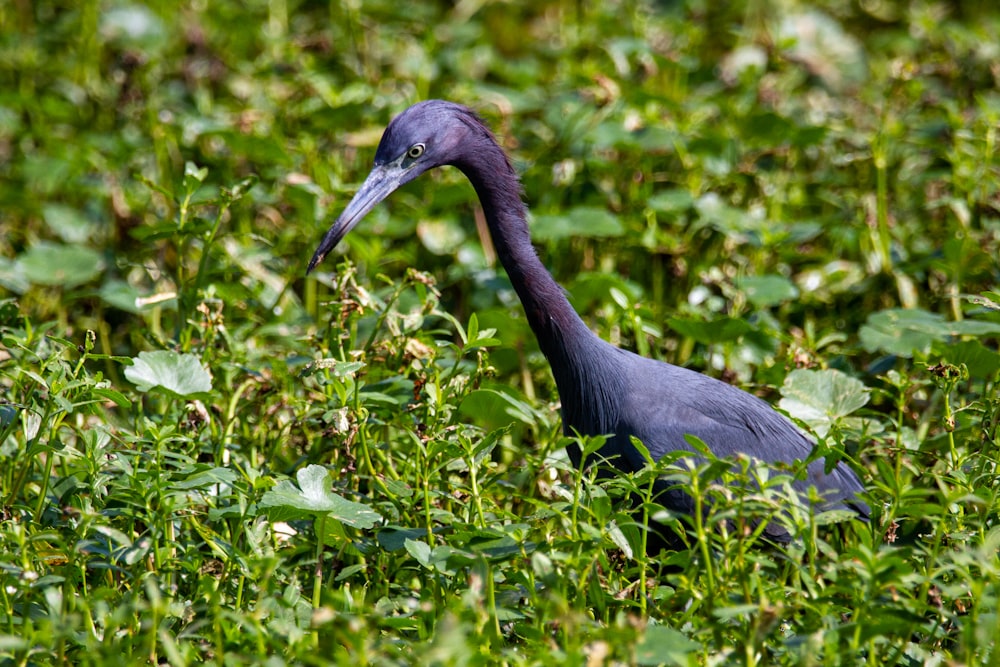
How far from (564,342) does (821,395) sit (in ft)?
2.52

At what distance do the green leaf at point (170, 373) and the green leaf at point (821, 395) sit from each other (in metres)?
1.66

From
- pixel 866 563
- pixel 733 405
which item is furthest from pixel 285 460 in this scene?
pixel 866 563

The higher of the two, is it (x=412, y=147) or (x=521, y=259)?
(x=412, y=147)

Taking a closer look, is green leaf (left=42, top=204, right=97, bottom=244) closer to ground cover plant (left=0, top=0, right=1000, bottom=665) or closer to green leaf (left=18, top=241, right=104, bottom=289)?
ground cover plant (left=0, top=0, right=1000, bottom=665)

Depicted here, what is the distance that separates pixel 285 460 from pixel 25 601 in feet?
3.86

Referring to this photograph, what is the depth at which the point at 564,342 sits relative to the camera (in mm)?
3426

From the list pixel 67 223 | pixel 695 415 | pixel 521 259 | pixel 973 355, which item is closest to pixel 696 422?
pixel 695 415

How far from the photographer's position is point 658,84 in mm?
5934

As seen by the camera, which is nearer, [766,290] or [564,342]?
[564,342]

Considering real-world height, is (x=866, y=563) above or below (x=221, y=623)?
above

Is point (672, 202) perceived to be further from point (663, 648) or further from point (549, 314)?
point (663, 648)

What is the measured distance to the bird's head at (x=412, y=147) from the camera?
3.41 meters

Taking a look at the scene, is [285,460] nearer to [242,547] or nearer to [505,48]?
[242,547]

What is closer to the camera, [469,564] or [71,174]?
[469,564]
